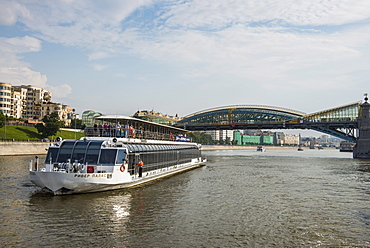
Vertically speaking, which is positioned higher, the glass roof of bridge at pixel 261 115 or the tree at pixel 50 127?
the glass roof of bridge at pixel 261 115

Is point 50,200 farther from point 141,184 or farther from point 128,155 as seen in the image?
point 141,184

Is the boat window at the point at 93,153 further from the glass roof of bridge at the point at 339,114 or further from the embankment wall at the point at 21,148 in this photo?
the glass roof of bridge at the point at 339,114

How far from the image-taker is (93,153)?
26047 millimetres

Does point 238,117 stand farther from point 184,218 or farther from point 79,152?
point 184,218

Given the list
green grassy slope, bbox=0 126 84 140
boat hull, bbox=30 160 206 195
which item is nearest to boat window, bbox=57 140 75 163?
boat hull, bbox=30 160 206 195

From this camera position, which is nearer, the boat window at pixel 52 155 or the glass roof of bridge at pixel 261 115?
the boat window at pixel 52 155

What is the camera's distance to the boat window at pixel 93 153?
25.8 metres

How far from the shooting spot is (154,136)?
4128cm

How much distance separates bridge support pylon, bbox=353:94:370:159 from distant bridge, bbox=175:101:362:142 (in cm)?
328

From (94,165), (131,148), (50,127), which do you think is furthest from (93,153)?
(50,127)

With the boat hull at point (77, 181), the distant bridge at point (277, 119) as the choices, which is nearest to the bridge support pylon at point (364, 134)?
the distant bridge at point (277, 119)

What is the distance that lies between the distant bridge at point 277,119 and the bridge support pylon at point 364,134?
3.28m

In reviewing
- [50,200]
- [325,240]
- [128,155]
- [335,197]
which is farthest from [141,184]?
[325,240]

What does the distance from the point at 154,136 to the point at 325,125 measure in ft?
208
